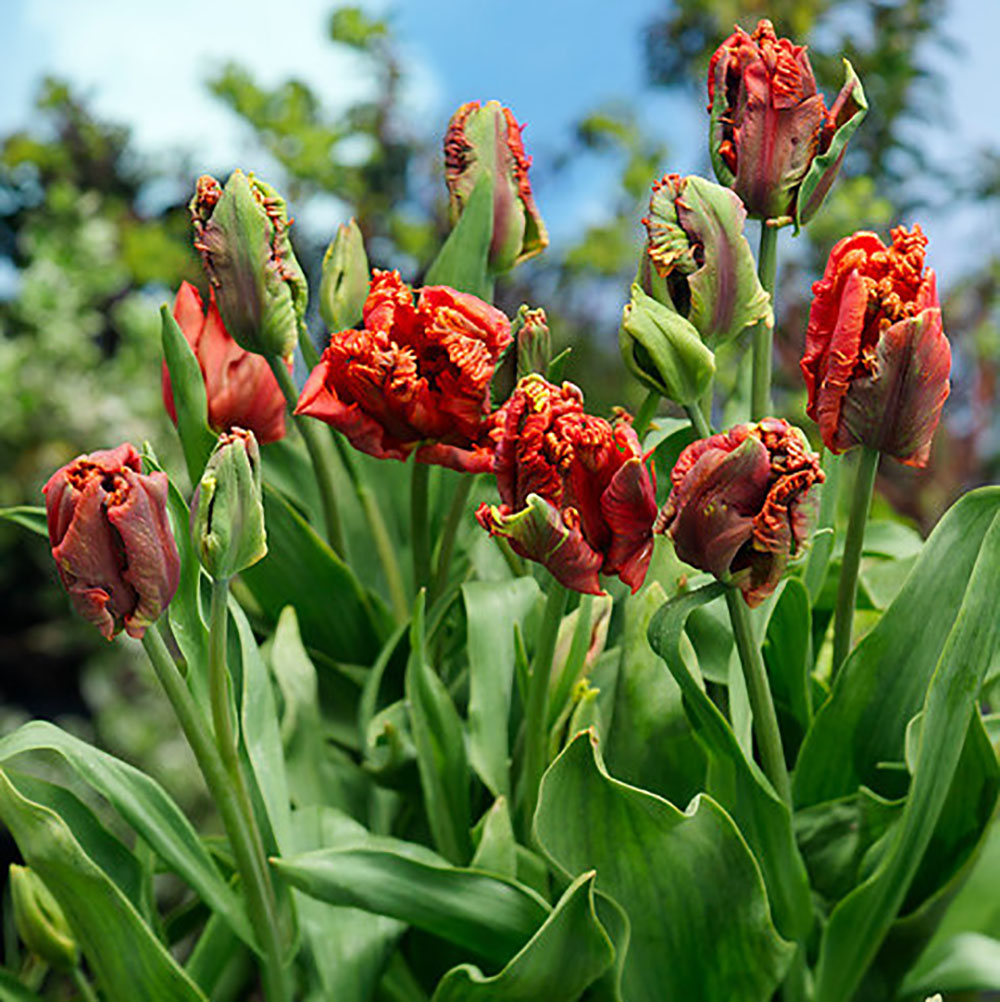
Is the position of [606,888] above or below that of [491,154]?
below

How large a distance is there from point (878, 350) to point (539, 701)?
5.0 inches

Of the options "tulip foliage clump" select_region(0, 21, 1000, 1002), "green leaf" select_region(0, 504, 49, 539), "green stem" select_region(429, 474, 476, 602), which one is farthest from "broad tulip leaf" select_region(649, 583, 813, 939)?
"green leaf" select_region(0, 504, 49, 539)

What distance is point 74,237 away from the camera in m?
1.95

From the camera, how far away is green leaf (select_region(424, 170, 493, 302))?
1.36 ft

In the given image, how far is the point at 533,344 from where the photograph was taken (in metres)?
0.35

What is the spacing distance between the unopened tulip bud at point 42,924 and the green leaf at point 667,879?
0.19 m

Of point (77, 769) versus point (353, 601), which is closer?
point (77, 769)

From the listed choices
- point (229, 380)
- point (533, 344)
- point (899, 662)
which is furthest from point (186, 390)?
point (899, 662)

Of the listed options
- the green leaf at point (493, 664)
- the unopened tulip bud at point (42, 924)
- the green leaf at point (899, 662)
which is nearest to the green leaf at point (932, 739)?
the green leaf at point (899, 662)

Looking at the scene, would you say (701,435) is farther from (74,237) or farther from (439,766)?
(74,237)

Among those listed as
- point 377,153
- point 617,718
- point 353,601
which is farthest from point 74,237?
point 617,718

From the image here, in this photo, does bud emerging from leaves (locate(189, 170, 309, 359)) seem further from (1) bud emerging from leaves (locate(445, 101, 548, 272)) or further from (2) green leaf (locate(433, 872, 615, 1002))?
(2) green leaf (locate(433, 872, 615, 1002))

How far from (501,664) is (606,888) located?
0.32 feet

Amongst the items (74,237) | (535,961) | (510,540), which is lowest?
(535,961)
